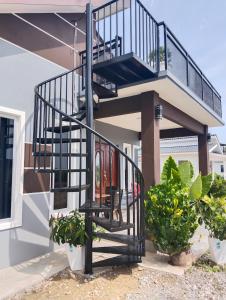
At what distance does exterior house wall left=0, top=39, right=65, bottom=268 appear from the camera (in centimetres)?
410

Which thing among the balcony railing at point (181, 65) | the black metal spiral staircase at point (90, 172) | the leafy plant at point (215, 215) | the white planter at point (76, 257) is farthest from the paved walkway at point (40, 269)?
the balcony railing at point (181, 65)

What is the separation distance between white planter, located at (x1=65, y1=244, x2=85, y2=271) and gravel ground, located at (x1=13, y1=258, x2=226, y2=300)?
4.6 inches

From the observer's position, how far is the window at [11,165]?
416 centimetres

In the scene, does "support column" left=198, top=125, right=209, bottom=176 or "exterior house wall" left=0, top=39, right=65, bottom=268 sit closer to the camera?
"exterior house wall" left=0, top=39, right=65, bottom=268

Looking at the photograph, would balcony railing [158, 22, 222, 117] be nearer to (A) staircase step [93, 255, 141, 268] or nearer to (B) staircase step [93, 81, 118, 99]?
(B) staircase step [93, 81, 118, 99]

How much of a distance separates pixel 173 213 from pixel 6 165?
9.18 ft

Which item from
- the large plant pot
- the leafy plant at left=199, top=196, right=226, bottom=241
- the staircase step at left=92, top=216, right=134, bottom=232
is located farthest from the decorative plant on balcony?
the staircase step at left=92, top=216, right=134, bottom=232

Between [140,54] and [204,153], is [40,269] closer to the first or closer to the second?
[140,54]

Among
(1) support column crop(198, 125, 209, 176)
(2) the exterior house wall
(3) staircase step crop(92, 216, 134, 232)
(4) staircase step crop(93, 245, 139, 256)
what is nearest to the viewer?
(3) staircase step crop(92, 216, 134, 232)

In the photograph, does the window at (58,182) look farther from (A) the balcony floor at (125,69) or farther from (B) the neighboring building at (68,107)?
(A) the balcony floor at (125,69)

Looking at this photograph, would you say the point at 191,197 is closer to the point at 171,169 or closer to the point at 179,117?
the point at 171,169

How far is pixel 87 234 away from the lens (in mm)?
3771

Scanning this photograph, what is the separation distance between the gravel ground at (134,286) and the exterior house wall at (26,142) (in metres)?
0.91

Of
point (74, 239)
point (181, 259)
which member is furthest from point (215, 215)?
point (74, 239)
